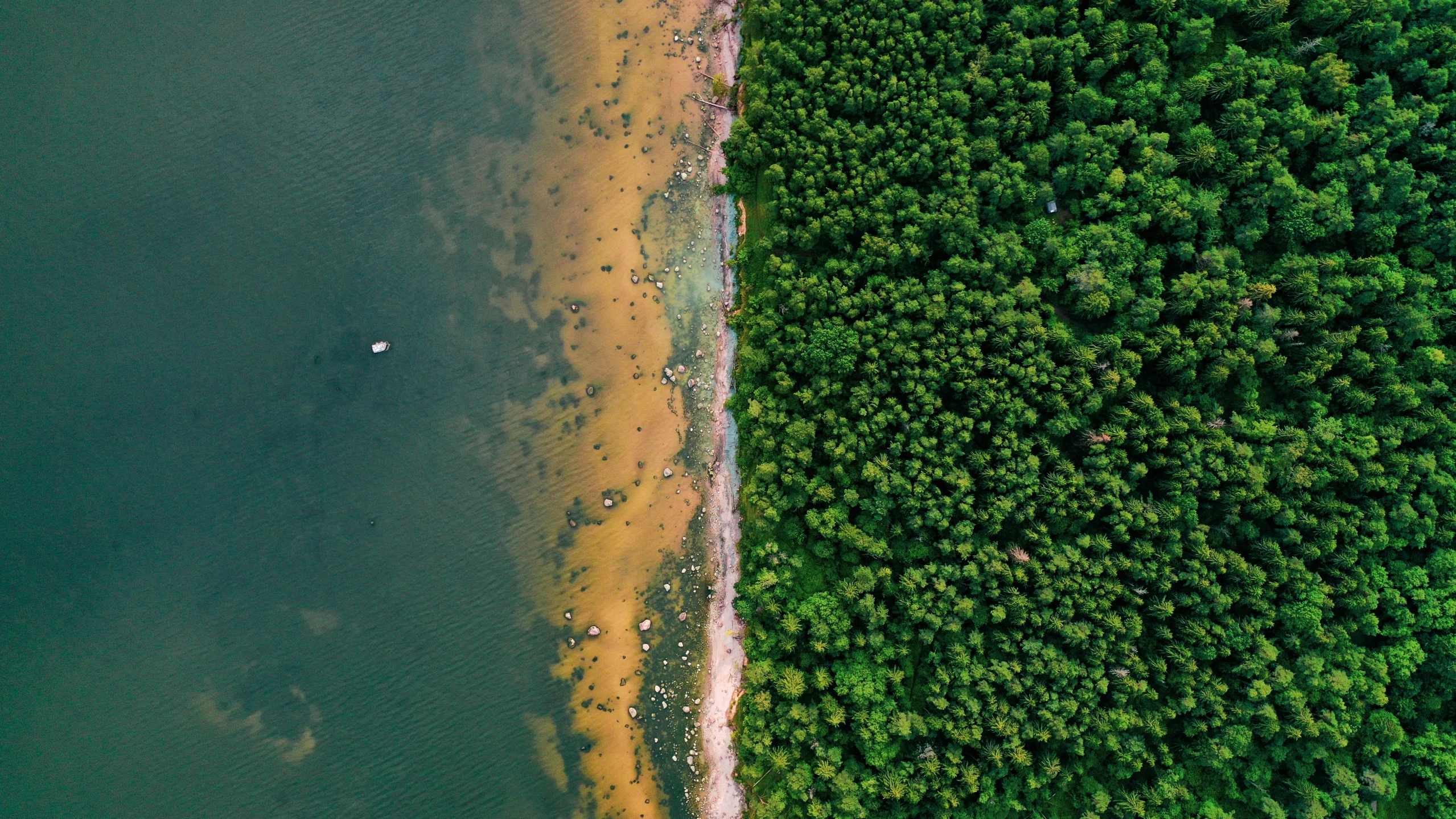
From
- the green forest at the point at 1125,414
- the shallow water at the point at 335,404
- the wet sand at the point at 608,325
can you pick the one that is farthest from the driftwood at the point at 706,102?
the green forest at the point at 1125,414

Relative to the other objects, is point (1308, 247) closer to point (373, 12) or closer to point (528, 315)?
point (528, 315)

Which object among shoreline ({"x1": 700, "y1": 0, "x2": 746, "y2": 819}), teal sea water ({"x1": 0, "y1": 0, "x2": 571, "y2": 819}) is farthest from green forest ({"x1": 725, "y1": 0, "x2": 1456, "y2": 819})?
teal sea water ({"x1": 0, "y1": 0, "x2": 571, "y2": 819})

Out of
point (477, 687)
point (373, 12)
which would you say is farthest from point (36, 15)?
point (477, 687)

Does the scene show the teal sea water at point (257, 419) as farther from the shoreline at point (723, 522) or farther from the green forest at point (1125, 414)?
the green forest at point (1125, 414)

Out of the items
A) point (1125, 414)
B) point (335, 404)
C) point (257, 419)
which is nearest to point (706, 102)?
point (335, 404)

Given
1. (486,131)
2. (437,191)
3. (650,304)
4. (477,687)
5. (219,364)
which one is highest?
(486,131)

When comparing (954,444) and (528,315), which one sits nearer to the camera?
(954,444)

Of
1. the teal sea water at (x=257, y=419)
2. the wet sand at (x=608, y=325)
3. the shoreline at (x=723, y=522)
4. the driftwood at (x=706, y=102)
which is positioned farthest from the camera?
the driftwood at (x=706, y=102)
